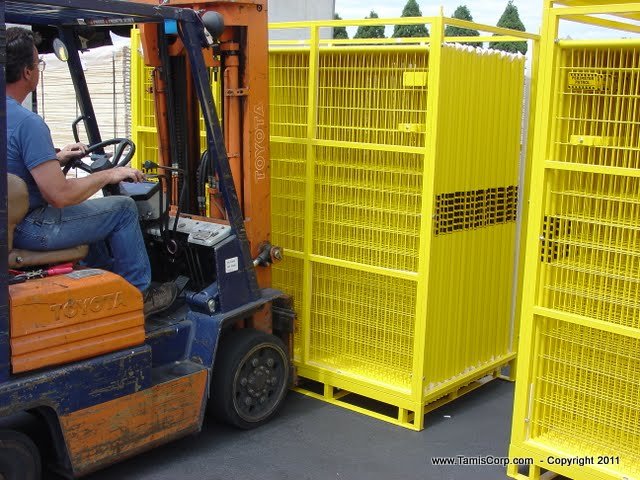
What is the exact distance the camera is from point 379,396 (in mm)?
5402

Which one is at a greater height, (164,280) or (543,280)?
(543,280)

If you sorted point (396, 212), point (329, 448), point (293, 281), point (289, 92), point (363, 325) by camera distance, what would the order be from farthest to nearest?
point (293, 281)
point (289, 92)
point (363, 325)
point (396, 212)
point (329, 448)

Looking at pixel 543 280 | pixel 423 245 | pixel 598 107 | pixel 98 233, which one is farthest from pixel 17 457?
pixel 598 107

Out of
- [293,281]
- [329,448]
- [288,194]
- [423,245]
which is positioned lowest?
[329,448]

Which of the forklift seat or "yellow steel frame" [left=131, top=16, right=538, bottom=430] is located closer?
the forklift seat

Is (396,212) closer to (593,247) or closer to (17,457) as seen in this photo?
(593,247)

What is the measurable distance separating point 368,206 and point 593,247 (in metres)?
1.76

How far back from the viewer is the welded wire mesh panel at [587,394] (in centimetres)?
409

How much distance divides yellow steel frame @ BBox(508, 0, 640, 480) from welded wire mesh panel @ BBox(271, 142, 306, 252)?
200cm

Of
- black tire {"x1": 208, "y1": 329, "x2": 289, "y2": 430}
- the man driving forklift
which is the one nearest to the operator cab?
the man driving forklift

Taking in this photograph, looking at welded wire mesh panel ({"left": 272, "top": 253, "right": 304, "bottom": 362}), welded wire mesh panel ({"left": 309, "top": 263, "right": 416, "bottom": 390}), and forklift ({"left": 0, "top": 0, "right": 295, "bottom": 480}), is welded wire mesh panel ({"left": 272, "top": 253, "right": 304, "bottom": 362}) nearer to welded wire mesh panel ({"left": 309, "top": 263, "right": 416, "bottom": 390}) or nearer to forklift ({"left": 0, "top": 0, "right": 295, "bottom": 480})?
welded wire mesh panel ({"left": 309, "top": 263, "right": 416, "bottom": 390})

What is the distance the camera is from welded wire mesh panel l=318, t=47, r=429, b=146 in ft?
16.5

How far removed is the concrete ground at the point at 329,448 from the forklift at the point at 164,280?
0.72 ft

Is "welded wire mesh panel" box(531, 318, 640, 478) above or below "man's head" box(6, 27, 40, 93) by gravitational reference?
below
